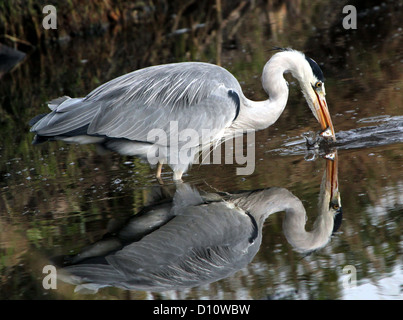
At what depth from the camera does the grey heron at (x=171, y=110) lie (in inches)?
244

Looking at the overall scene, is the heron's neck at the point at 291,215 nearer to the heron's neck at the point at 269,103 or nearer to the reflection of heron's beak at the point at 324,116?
the heron's neck at the point at 269,103

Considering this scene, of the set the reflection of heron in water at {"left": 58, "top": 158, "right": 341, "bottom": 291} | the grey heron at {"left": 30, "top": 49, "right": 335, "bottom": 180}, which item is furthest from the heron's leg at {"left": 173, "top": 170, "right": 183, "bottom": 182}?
the reflection of heron in water at {"left": 58, "top": 158, "right": 341, "bottom": 291}

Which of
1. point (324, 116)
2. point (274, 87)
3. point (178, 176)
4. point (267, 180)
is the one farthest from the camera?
point (324, 116)

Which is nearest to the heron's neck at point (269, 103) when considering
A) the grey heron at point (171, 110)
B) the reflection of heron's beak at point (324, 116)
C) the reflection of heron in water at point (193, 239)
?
the grey heron at point (171, 110)

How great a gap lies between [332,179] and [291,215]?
82cm

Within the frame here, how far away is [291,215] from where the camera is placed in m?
5.25

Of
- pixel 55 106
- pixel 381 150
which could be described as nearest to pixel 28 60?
pixel 55 106

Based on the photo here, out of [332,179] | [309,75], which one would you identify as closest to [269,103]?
[309,75]

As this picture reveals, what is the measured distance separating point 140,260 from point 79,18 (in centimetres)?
1092

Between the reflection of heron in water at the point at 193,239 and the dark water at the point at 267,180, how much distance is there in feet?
0.30

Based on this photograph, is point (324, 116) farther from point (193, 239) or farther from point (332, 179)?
point (193, 239)

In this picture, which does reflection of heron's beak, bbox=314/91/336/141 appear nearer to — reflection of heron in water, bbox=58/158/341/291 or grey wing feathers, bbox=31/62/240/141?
reflection of heron in water, bbox=58/158/341/291

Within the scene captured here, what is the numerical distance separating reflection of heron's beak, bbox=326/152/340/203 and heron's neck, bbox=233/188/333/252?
0.92 ft

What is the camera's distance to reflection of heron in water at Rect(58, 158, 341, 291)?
15.1ft
